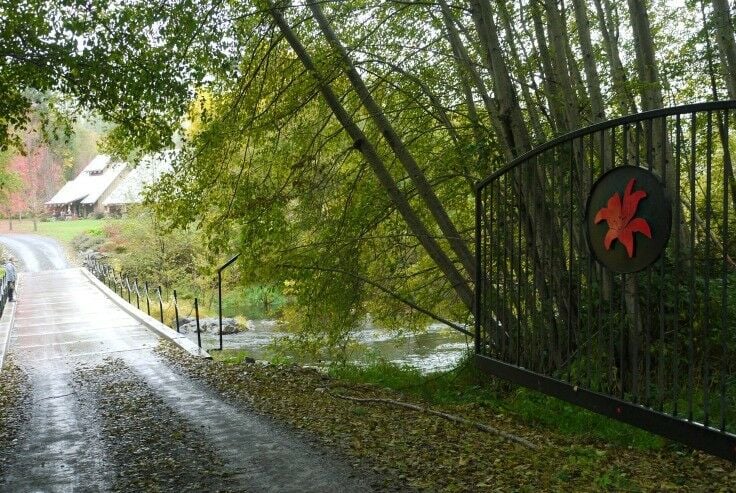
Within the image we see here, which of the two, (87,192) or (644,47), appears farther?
(87,192)

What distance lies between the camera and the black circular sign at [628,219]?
3.69m

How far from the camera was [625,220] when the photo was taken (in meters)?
3.91

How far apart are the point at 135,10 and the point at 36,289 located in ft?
72.5

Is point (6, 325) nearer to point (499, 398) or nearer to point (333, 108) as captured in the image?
point (333, 108)

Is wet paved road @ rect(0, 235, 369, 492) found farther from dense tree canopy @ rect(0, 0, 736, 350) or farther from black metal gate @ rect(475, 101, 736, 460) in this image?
dense tree canopy @ rect(0, 0, 736, 350)

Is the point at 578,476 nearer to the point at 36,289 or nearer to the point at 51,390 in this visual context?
the point at 51,390

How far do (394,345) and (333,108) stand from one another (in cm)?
827

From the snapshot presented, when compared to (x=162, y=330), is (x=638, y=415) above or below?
above

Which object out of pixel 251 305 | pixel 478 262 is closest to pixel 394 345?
pixel 478 262

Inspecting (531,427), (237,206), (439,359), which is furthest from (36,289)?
(531,427)

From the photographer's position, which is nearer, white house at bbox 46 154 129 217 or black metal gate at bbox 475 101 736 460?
black metal gate at bbox 475 101 736 460

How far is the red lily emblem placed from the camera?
3814mm

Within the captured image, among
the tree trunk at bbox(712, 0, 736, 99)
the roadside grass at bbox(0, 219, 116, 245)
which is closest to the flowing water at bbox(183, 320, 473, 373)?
the tree trunk at bbox(712, 0, 736, 99)

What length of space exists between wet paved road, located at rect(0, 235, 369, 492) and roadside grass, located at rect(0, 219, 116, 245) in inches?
1478
